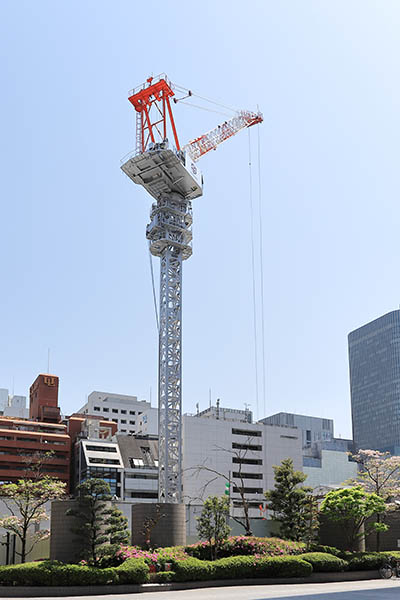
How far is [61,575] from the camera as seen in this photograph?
31703mm

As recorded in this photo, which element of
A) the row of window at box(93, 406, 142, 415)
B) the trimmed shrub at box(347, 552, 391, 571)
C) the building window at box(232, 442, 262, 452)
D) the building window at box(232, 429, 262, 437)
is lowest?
the trimmed shrub at box(347, 552, 391, 571)

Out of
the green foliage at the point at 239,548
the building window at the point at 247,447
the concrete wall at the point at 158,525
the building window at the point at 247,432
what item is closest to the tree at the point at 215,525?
the green foliage at the point at 239,548

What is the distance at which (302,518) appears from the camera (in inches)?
2178

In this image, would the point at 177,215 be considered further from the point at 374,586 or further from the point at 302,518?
the point at 374,586

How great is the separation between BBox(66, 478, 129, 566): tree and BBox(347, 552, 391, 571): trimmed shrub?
615 inches

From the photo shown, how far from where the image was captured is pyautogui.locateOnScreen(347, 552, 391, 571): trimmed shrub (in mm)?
41781

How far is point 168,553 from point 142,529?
4213 millimetres

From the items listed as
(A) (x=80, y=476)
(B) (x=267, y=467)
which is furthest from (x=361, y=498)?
(B) (x=267, y=467)

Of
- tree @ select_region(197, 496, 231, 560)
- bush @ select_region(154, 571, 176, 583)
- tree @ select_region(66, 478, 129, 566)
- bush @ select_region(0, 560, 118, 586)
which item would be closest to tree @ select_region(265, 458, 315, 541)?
tree @ select_region(197, 496, 231, 560)

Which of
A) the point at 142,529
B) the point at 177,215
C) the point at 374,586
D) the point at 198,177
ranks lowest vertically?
the point at 374,586

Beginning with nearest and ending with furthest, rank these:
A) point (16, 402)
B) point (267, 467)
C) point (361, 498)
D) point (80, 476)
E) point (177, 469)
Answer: point (361, 498) → point (177, 469) → point (80, 476) → point (267, 467) → point (16, 402)

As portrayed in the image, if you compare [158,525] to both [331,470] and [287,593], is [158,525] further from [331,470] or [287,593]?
[331,470]

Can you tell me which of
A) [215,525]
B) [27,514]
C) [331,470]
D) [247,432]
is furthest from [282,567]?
[331,470]

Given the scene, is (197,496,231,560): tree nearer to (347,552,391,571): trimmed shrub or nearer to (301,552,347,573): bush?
(301,552,347,573): bush
